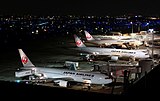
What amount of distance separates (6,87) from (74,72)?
82.1 ft

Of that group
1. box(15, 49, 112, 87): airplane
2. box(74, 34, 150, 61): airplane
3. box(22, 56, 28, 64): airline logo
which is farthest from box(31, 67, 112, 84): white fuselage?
box(74, 34, 150, 61): airplane

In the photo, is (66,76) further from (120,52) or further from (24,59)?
(120,52)

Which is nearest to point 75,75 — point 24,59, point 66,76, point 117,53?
point 66,76

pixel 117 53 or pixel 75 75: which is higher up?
pixel 117 53

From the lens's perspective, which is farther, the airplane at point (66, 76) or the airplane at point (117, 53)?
the airplane at point (117, 53)

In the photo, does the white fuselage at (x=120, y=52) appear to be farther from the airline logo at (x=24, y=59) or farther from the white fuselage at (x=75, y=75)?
the white fuselage at (x=75, y=75)

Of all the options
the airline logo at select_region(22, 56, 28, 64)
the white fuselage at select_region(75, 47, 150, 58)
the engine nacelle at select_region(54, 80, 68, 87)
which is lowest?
the engine nacelle at select_region(54, 80, 68, 87)

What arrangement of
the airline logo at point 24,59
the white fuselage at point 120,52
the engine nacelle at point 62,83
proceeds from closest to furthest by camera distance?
the engine nacelle at point 62,83, the airline logo at point 24,59, the white fuselage at point 120,52

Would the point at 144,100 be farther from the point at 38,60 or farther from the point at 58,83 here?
the point at 38,60

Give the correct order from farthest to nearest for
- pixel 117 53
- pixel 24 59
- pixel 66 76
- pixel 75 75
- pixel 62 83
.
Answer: pixel 117 53 → pixel 24 59 → pixel 66 76 → pixel 75 75 → pixel 62 83

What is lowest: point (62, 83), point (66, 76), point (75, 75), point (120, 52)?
point (62, 83)

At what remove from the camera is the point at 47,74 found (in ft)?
114

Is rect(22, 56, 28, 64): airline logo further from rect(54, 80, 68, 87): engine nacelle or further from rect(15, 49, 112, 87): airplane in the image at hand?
rect(54, 80, 68, 87): engine nacelle

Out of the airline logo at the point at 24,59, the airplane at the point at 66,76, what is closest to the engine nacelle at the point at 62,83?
the airplane at the point at 66,76
